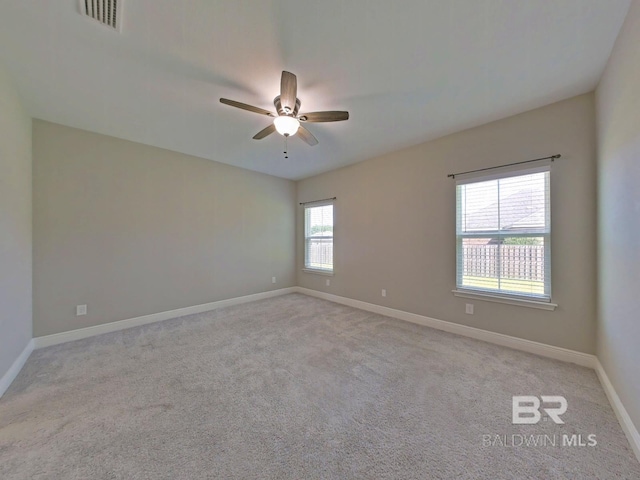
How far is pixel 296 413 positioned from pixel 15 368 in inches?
104

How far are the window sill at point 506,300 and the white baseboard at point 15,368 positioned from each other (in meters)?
4.49

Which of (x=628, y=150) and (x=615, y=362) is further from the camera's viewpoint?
(x=615, y=362)

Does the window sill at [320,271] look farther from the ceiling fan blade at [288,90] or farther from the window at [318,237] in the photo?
the ceiling fan blade at [288,90]

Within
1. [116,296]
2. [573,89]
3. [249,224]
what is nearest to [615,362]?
[573,89]

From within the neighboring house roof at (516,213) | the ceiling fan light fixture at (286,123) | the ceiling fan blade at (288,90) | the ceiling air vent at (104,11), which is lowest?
the neighboring house roof at (516,213)

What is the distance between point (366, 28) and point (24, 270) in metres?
3.91

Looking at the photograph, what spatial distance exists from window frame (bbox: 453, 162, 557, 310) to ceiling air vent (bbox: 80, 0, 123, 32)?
3.48 metres

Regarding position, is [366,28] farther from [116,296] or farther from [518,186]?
[116,296]

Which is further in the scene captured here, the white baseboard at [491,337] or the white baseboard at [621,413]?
the white baseboard at [491,337]

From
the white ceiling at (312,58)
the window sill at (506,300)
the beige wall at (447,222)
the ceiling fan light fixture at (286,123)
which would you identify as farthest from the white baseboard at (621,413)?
the ceiling fan light fixture at (286,123)

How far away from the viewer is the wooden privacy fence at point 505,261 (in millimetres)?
2518

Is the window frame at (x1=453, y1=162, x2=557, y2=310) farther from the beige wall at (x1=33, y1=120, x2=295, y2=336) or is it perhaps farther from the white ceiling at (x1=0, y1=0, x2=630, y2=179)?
the beige wall at (x1=33, y1=120, x2=295, y2=336)

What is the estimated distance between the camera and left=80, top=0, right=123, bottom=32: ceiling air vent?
138cm

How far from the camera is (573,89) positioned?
7.16 ft
